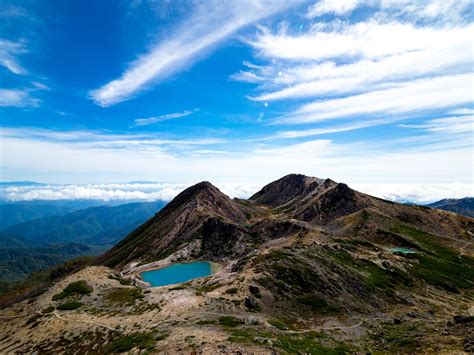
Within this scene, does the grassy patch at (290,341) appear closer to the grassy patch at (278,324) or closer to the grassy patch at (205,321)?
the grassy patch at (278,324)

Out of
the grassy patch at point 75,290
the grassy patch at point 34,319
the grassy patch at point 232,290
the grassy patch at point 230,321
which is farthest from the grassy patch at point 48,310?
the grassy patch at point 230,321

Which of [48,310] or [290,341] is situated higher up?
[290,341]

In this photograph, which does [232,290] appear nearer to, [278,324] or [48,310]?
[278,324]

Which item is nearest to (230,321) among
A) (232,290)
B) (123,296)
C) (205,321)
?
(205,321)

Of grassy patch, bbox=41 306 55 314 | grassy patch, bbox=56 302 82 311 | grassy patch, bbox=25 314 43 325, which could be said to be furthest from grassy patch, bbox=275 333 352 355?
grassy patch, bbox=41 306 55 314

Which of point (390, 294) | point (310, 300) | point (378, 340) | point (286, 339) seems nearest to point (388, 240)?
point (390, 294)
